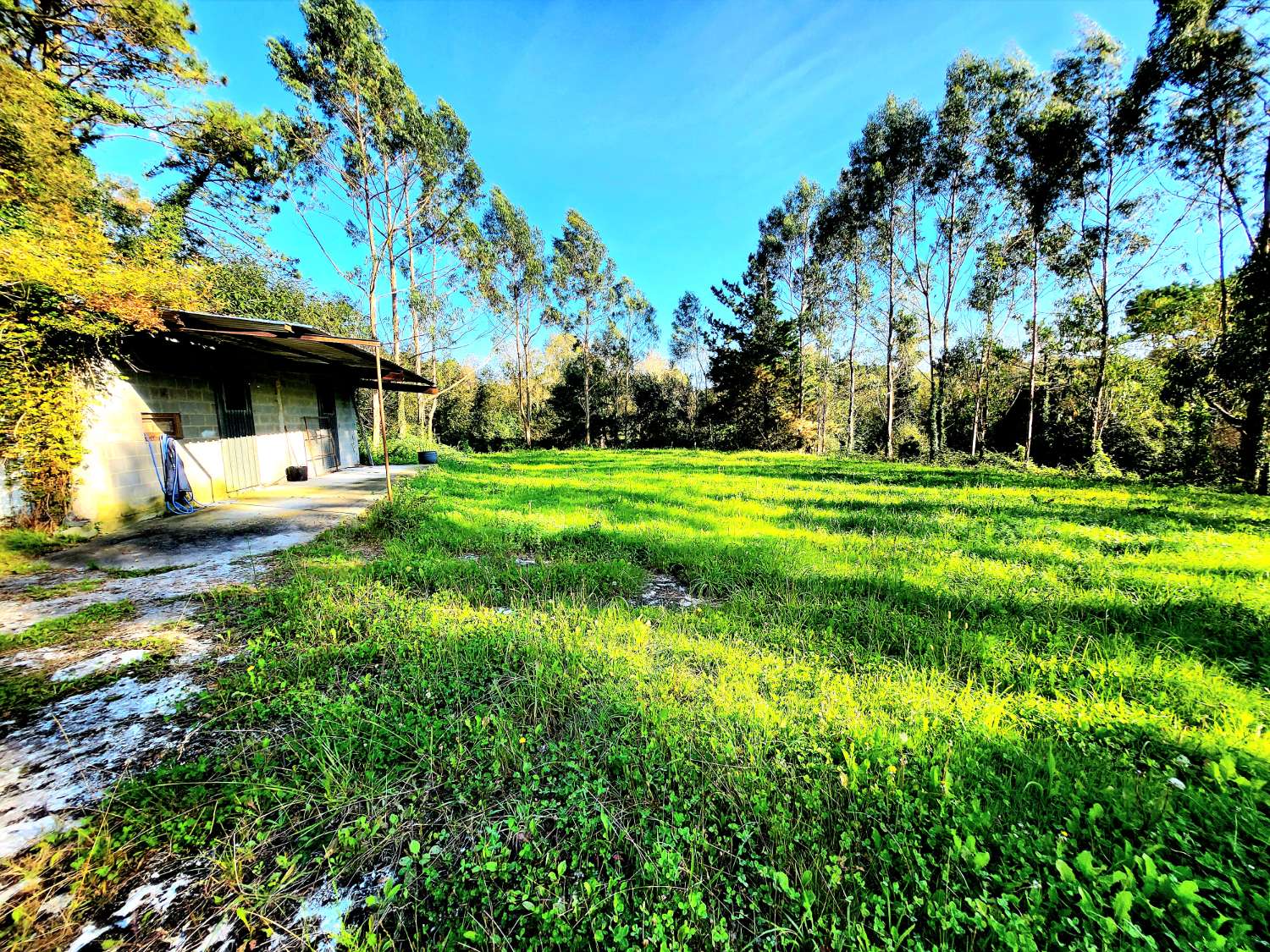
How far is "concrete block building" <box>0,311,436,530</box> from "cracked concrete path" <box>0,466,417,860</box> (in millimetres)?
931

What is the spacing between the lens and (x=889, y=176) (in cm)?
1708

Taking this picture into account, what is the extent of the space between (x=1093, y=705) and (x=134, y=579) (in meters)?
6.94

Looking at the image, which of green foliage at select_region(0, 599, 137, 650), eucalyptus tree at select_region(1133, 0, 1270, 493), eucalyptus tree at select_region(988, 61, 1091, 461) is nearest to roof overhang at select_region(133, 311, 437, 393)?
green foliage at select_region(0, 599, 137, 650)

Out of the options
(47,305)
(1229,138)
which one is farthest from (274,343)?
(1229,138)

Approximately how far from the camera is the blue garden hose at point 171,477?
646 centimetres

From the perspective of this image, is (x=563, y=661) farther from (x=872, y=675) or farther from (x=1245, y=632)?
(x=1245, y=632)

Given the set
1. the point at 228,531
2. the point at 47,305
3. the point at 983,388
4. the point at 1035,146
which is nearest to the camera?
the point at 47,305

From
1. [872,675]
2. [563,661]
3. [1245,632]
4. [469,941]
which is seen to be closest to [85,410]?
[563,661]

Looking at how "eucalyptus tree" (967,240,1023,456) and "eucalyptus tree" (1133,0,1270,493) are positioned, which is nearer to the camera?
"eucalyptus tree" (1133,0,1270,493)

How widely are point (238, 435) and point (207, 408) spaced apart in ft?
3.30

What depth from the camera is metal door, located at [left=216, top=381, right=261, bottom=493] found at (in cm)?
804

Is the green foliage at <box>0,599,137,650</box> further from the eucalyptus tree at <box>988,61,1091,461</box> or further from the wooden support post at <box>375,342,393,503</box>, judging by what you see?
the eucalyptus tree at <box>988,61,1091,461</box>

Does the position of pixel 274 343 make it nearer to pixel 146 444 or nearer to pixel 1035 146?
pixel 146 444

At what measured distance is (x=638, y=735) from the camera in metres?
1.90
